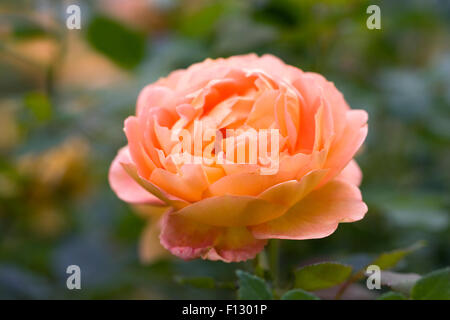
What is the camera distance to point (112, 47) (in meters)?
0.90

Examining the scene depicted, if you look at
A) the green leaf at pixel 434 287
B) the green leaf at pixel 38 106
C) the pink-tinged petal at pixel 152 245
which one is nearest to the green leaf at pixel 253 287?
the green leaf at pixel 434 287

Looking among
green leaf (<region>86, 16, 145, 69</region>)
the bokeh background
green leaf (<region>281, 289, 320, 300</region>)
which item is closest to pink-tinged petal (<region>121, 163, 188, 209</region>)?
green leaf (<region>281, 289, 320, 300</region>)

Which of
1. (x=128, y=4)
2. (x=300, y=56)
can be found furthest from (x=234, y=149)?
(x=128, y=4)

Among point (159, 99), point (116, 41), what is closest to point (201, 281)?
point (159, 99)

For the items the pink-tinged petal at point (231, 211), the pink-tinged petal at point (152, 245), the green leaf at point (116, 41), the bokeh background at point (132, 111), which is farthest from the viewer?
the green leaf at point (116, 41)

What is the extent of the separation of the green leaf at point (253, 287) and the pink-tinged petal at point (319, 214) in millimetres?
31

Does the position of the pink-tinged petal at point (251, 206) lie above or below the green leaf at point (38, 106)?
below

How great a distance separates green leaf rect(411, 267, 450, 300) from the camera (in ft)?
1.28

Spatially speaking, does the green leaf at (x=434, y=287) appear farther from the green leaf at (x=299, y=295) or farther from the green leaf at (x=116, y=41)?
the green leaf at (x=116, y=41)

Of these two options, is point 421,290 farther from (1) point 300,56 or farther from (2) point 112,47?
(2) point 112,47

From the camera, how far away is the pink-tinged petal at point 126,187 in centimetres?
45

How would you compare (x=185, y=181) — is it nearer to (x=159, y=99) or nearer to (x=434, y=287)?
(x=159, y=99)

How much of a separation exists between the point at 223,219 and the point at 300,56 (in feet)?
1.60

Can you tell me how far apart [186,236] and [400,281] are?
0.17m
